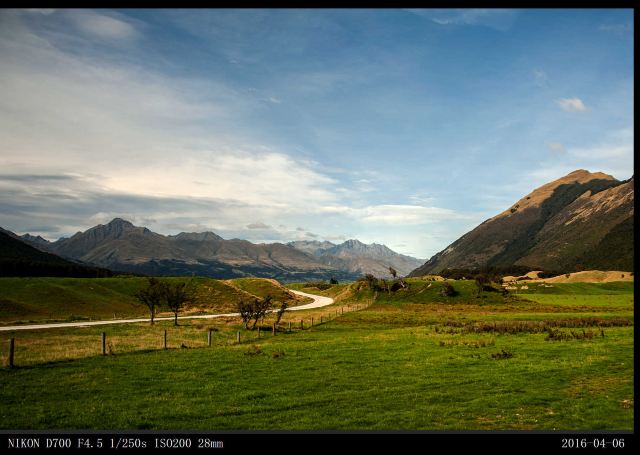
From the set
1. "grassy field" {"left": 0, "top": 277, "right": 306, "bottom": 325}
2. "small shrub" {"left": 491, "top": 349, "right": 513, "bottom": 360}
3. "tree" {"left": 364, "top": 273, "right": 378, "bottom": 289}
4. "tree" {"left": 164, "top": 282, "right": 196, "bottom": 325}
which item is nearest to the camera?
"small shrub" {"left": 491, "top": 349, "right": 513, "bottom": 360}

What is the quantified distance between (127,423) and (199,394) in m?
5.22

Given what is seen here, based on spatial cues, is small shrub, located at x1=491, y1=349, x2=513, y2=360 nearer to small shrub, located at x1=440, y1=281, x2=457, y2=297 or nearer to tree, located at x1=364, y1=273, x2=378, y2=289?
small shrub, located at x1=440, y1=281, x2=457, y2=297

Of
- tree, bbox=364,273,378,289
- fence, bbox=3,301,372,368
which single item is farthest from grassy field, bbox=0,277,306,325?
tree, bbox=364,273,378,289

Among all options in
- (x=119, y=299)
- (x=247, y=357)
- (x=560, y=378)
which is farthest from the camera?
(x=119, y=299)

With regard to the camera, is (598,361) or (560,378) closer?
(560,378)

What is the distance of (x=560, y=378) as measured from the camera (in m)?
25.1

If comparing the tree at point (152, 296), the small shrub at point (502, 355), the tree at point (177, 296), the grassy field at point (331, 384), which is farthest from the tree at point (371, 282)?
the small shrub at point (502, 355)

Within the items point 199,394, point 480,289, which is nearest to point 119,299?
point 199,394

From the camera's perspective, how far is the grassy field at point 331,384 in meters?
17.8

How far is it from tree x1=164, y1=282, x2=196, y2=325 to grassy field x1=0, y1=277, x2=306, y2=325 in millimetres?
2588

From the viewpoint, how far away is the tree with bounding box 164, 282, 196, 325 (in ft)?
246
